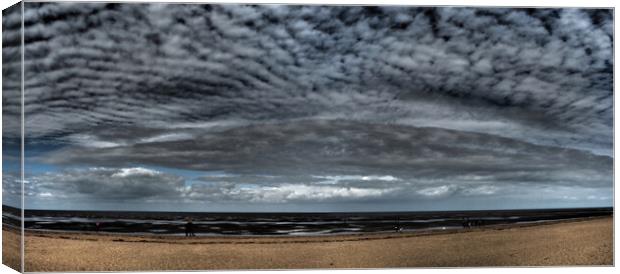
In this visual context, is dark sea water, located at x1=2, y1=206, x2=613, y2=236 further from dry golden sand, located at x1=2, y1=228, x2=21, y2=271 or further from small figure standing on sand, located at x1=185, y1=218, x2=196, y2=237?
dry golden sand, located at x1=2, y1=228, x2=21, y2=271

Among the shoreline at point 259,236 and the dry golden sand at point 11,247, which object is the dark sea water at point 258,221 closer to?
the shoreline at point 259,236

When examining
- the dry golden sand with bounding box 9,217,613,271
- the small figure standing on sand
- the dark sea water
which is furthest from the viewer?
the small figure standing on sand

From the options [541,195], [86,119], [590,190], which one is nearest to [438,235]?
[541,195]

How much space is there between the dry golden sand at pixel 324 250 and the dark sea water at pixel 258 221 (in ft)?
0.49

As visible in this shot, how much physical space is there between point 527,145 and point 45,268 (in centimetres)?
760

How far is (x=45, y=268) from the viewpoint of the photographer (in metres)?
10.7

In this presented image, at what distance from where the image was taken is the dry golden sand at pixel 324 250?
1084cm

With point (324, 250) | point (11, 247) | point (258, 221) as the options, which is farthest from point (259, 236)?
point (11, 247)

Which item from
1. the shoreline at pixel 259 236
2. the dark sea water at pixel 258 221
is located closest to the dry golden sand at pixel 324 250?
the shoreline at pixel 259 236

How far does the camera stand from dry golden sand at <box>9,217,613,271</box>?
35.6 feet

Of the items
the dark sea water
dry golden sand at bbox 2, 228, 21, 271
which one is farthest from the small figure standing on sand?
dry golden sand at bbox 2, 228, 21, 271

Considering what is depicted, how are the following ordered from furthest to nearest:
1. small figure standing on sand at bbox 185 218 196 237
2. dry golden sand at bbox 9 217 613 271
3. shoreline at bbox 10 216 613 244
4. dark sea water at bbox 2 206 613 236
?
1. small figure standing on sand at bbox 185 218 196 237
2. dry golden sand at bbox 9 217 613 271
3. dark sea water at bbox 2 206 613 236
4. shoreline at bbox 10 216 613 244

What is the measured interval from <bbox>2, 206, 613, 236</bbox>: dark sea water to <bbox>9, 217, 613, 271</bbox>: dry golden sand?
0.15 meters

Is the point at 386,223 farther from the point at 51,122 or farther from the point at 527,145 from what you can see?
the point at 51,122
